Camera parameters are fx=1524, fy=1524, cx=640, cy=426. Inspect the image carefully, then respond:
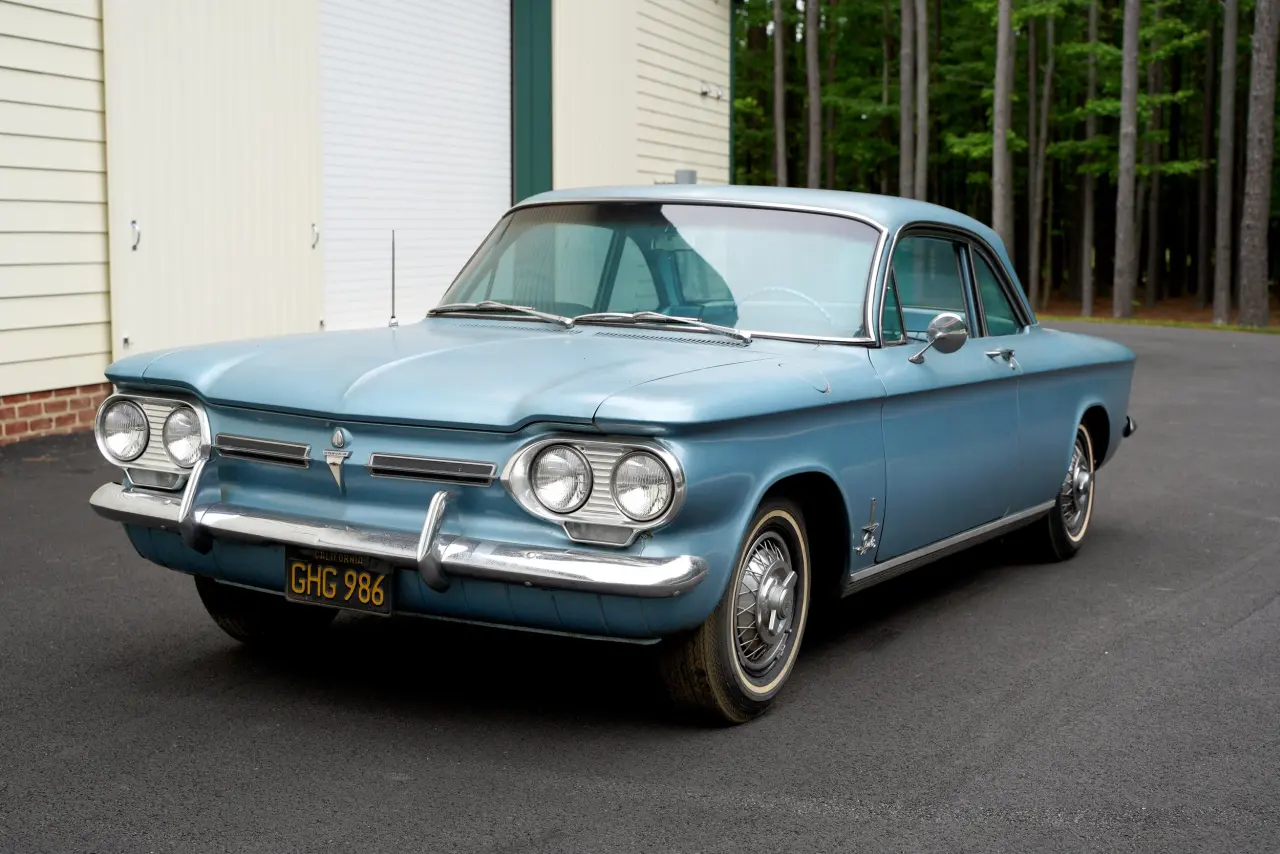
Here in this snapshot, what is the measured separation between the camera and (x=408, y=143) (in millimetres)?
15188

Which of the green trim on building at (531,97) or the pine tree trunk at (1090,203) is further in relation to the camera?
Answer: the pine tree trunk at (1090,203)

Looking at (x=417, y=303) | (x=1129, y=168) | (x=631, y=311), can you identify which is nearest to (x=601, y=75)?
(x=417, y=303)

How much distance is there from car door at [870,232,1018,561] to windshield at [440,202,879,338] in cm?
23

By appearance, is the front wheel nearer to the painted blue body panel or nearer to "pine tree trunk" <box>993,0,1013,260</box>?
the painted blue body panel

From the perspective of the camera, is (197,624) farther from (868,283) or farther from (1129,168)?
(1129,168)

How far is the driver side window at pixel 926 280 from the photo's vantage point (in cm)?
586

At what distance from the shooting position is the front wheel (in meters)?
4.50

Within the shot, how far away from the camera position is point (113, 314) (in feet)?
36.8

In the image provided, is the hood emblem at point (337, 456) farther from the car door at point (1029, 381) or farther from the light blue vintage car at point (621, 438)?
the car door at point (1029, 381)

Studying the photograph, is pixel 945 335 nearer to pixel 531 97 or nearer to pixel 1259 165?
pixel 531 97

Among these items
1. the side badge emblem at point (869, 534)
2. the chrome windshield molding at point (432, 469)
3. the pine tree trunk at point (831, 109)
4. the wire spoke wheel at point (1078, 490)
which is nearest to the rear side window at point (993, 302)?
the wire spoke wheel at point (1078, 490)

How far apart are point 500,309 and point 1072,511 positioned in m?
3.33

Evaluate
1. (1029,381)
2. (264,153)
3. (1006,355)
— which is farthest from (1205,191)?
(1006,355)

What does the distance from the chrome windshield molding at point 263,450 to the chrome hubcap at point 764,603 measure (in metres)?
1.36
